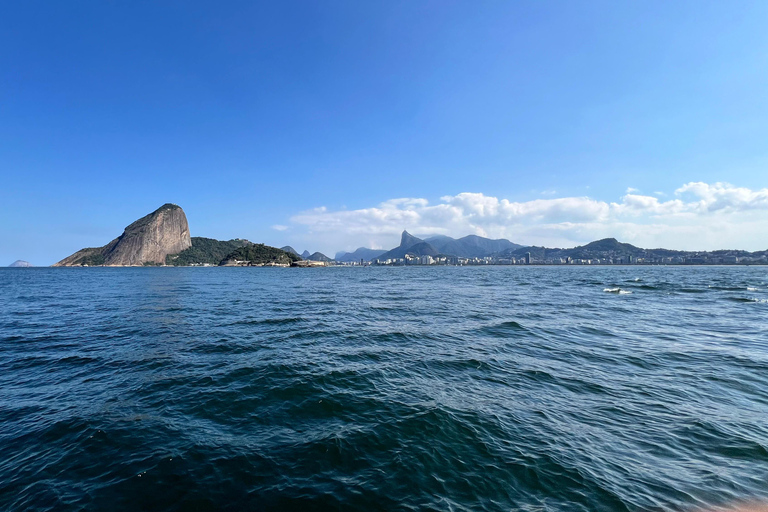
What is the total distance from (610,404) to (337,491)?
9.20 m

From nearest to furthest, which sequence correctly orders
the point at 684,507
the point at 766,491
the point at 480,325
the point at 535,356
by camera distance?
the point at 684,507 < the point at 766,491 < the point at 535,356 < the point at 480,325

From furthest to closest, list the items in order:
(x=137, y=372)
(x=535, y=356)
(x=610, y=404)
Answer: (x=535, y=356) → (x=137, y=372) → (x=610, y=404)

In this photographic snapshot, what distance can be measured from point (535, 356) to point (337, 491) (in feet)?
40.5

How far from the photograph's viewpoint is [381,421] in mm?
8758

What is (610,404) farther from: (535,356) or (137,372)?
(137,372)

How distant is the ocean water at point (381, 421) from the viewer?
20.1 feet

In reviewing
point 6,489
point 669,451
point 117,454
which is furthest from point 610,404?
point 6,489

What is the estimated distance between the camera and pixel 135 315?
A: 25766 millimetres

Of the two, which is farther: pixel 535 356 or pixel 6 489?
pixel 535 356

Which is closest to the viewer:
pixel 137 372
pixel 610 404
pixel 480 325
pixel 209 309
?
pixel 610 404

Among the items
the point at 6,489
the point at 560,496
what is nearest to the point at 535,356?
the point at 560,496

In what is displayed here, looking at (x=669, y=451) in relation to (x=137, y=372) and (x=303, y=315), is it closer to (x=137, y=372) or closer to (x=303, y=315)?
(x=137, y=372)

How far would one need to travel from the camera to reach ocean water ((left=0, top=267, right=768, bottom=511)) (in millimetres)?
6137

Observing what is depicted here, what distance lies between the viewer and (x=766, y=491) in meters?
6.28
